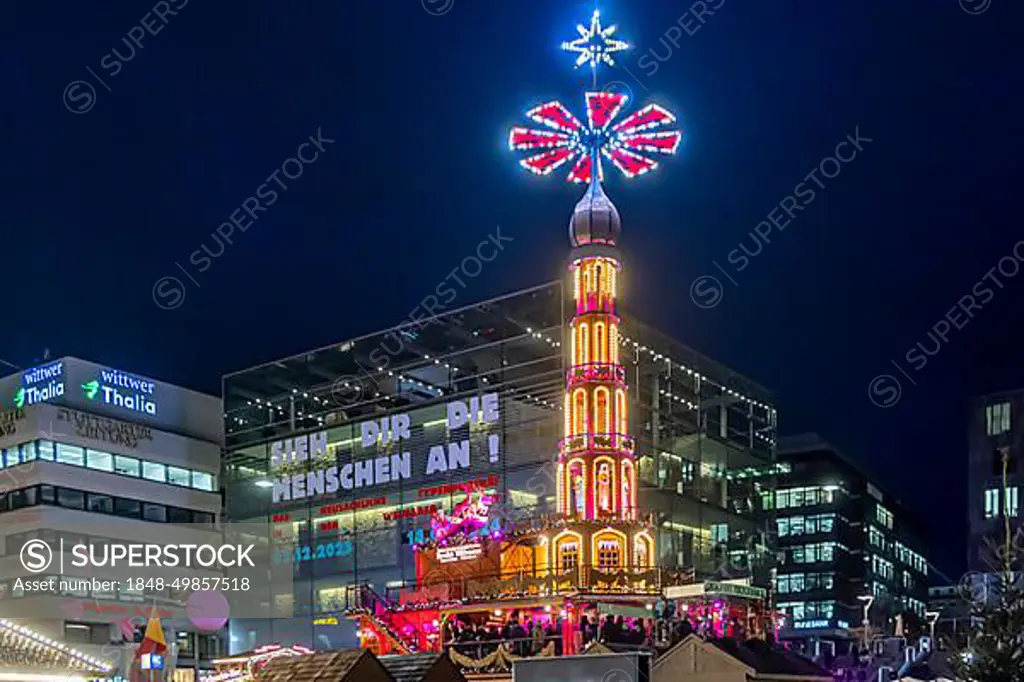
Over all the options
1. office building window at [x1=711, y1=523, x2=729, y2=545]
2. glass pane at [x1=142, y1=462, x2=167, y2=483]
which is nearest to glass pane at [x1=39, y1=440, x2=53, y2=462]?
glass pane at [x1=142, y1=462, x2=167, y2=483]

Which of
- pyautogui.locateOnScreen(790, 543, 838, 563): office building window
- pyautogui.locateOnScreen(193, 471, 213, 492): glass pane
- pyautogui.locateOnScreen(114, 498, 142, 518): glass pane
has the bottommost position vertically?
pyautogui.locateOnScreen(790, 543, 838, 563): office building window

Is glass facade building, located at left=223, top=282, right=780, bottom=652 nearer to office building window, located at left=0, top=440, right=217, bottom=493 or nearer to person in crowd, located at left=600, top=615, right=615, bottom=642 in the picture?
office building window, located at left=0, top=440, right=217, bottom=493

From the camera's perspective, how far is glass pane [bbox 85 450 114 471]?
61.3 metres

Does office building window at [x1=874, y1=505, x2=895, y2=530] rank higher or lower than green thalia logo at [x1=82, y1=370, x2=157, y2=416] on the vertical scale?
lower

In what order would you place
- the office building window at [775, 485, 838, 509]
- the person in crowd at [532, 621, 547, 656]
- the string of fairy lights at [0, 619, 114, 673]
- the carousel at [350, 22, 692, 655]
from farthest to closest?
the office building window at [775, 485, 838, 509] < the carousel at [350, 22, 692, 655] < the person in crowd at [532, 621, 547, 656] < the string of fairy lights at [0, 619, 114, 673]

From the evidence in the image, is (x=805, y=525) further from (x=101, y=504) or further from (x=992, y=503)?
(x=101, y=504)

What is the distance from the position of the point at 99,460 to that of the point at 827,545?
245 ft

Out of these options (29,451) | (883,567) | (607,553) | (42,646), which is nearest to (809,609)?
(883,567)

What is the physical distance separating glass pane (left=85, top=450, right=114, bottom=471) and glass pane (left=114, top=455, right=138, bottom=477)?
300 millimetres

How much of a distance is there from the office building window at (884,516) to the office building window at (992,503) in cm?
4904

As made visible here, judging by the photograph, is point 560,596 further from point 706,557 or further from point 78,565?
point 78,565

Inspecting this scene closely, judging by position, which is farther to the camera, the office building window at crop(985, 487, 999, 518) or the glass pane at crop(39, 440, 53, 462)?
the office building window at crop(985, 487, 999, 518)

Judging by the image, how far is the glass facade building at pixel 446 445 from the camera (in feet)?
193

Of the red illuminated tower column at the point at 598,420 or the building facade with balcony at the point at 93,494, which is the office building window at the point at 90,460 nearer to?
the building facade with balcony at the point at 93,494
